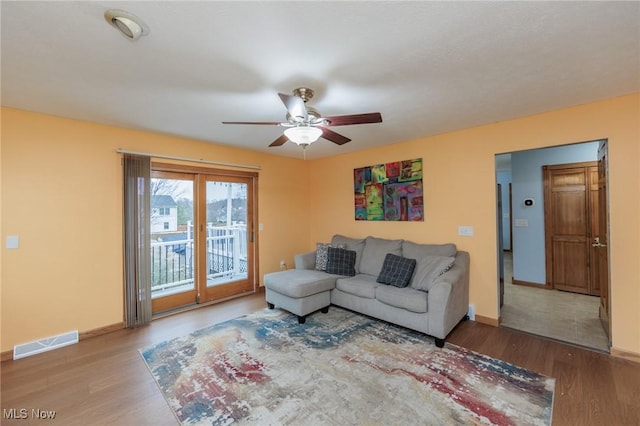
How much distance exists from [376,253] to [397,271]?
0.63 m

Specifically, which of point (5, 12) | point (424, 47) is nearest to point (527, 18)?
point (424, 47)

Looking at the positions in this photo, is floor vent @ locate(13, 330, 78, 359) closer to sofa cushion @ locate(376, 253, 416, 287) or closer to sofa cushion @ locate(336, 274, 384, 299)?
sofa cushion @ locate(336, 274, 384, 299)

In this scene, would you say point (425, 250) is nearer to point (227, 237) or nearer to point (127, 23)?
point (227, 237)

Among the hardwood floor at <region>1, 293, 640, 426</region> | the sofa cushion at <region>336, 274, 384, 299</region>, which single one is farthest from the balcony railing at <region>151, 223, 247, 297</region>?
the sofa cushion at <region>336, 274, 384, 299</region>

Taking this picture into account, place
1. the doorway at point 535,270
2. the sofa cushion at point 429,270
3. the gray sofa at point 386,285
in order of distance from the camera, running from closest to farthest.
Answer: the gray sofa at point 386,285 → the sofa cushion at point 429,270 → the doorway at point 535,270

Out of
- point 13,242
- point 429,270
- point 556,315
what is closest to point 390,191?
point 429,270

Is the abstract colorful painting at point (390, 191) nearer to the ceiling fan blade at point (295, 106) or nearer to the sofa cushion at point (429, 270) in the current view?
the sofa cushion at point (429, 270)

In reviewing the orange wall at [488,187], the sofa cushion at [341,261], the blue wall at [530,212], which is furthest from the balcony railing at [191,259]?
the blue wall at [530,212]

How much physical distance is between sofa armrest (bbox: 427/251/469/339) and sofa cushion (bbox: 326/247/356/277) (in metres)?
1.35

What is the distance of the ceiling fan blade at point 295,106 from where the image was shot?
1.81 metres

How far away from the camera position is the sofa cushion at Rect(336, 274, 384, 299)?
330 centimetres

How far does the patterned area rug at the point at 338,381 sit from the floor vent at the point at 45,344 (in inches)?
39.6

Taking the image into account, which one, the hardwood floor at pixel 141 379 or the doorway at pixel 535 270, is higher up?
the doorway at pixel 535 270

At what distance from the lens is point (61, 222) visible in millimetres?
2906
